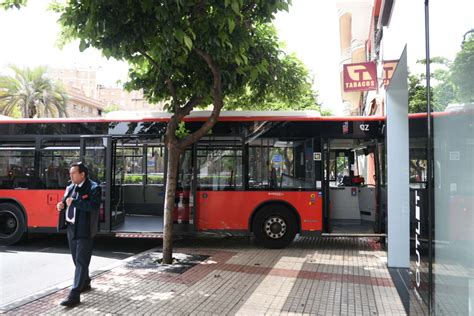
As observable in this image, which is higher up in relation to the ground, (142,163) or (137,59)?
(137,59)

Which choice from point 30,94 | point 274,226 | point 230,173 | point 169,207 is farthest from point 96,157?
point 30,94

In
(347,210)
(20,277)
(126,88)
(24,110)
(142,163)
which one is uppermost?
(24,110)

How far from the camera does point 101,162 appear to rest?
9.34m

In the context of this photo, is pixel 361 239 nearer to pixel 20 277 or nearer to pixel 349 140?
pixel 349 140

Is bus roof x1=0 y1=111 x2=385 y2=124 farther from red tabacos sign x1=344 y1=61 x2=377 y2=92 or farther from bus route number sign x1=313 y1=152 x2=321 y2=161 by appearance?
red tabacos sign x1=344 y1=61 x2=377 y2=92

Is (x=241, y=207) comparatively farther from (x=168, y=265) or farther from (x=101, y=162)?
(x=101, y=162)

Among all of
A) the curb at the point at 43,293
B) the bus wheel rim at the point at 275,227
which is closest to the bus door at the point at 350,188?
the bus wheel rim at the point at 275,227

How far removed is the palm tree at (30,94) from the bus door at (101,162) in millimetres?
22062

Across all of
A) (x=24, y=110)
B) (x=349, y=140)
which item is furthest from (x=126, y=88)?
(x=24, y=110)

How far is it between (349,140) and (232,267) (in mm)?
4105

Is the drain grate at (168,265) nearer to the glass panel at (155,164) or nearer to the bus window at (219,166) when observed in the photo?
the bus window at (219,166)

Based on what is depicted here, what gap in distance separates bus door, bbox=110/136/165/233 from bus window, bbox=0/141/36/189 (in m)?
1.92

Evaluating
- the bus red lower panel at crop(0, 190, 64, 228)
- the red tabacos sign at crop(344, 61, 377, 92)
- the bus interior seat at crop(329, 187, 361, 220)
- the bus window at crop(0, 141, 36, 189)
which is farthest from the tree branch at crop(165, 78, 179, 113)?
the red tabacos sign at crop(344, 61, 377, 92)

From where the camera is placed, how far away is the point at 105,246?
383 inches
